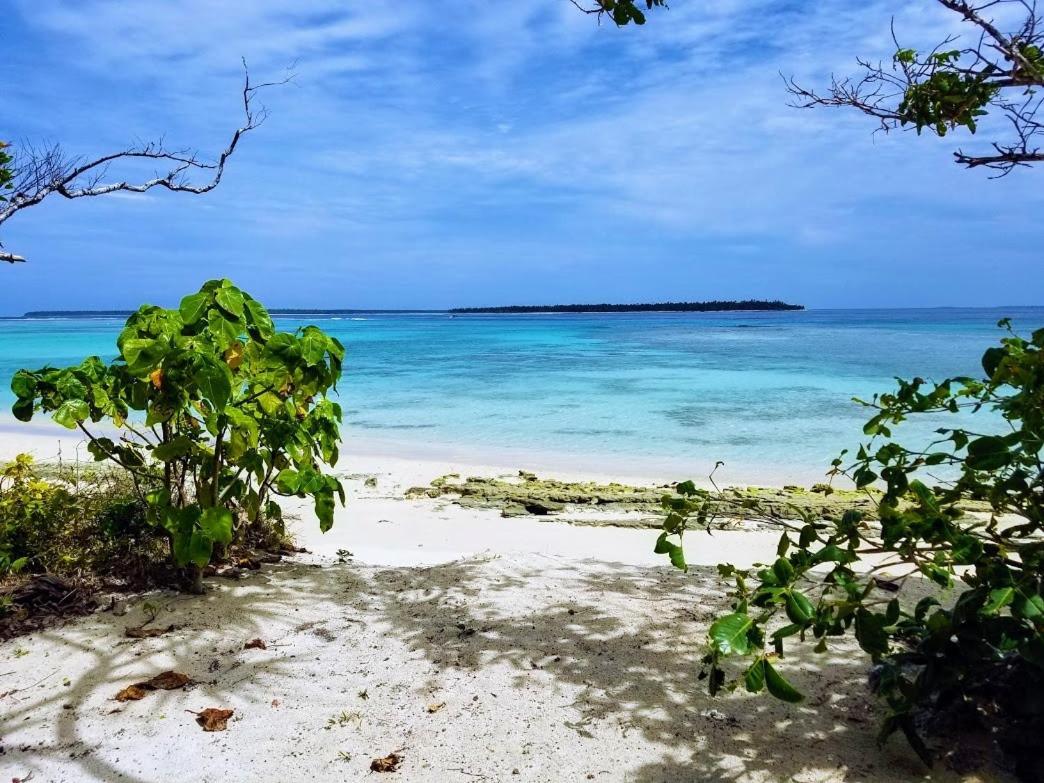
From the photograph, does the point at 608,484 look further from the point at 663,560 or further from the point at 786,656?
the point at 786,656

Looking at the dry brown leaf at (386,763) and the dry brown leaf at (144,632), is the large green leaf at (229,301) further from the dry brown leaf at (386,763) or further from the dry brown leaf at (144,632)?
the dry brown leaf at (386,763)

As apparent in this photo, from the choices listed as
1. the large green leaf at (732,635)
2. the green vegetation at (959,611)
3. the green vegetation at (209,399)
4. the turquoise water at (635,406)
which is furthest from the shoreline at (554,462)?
the large green leaf at (732,635)

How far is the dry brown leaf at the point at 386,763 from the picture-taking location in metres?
1.99

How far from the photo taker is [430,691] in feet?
7.85

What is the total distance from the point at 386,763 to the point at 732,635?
3.59ft

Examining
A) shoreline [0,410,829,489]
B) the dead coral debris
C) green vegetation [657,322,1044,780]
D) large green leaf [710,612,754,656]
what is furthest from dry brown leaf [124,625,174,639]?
shoreline [0,410,829,489]

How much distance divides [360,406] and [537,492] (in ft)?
29.4

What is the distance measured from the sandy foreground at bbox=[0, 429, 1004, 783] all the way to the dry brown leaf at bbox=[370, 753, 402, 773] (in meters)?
0.02

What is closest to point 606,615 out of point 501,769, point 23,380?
point 501,769

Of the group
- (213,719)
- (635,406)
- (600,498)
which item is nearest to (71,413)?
(213,719)

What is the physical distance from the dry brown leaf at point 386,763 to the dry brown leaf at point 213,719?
52cm

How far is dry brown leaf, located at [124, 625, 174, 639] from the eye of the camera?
2.72m

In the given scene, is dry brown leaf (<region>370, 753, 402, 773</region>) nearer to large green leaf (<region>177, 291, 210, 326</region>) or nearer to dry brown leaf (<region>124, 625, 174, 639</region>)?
dry brown leaf (<region>124, 625, 174, 639</region>)

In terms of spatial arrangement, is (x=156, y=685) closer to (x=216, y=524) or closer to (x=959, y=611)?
(x=216, y=524)
